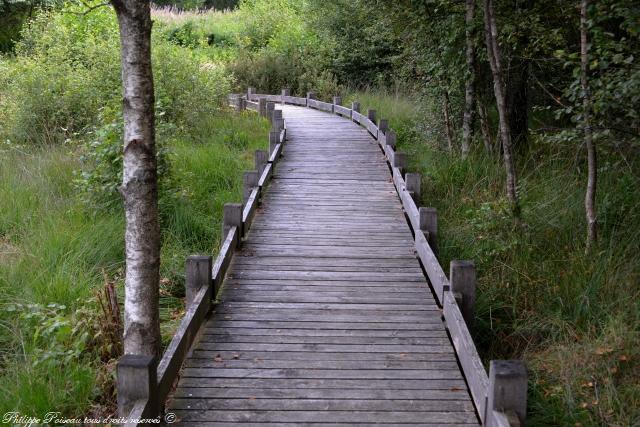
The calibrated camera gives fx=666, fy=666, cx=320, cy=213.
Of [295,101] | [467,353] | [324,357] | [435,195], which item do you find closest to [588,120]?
[467,353]

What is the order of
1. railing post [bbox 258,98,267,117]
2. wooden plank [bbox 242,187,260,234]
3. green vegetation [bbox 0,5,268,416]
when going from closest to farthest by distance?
1. green vegetation [bbox 0,5,268,416]
2. wooden plank [bbox 242,187,260,234]
3. railing post [bbox 258,98,267,117]

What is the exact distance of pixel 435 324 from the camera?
564cm

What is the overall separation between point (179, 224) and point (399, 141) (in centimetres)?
780

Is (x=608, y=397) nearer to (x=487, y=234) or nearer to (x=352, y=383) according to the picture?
(x=352, y=383)

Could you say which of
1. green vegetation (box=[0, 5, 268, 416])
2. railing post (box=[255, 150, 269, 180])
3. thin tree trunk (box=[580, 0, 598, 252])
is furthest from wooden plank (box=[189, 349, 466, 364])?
railing post (box=[255, 150, 269, 180])

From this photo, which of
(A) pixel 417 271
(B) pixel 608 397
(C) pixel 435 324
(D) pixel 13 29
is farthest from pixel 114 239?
(D) pixel 13 29

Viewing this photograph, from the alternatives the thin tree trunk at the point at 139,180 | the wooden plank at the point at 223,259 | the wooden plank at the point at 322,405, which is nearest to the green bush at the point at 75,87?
the wooden plank at the point at 223,259

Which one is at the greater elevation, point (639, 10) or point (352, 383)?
point (639, 10)

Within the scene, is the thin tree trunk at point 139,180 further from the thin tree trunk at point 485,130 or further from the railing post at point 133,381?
the thin tree trunk at point 485,130

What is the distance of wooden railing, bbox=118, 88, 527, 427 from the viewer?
12.1 ft

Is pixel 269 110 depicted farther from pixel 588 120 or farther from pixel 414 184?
pixel 588 120

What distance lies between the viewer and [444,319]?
5691mm

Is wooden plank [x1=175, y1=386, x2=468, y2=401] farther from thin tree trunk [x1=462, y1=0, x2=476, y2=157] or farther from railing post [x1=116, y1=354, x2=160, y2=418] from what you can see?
thin tree trunk [x1=462, y1=0, x2=476, y2=157]

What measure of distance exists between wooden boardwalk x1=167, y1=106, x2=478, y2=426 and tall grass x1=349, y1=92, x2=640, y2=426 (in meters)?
0.71
